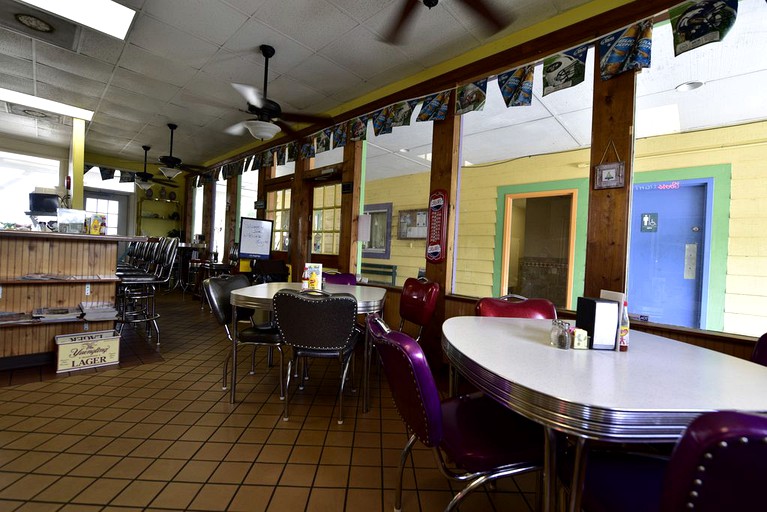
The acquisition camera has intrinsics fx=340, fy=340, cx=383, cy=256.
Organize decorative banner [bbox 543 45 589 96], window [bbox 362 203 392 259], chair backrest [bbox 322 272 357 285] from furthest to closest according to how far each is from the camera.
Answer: window [bbox 362 203 392 259] < chair backrest [bbox 322 272 357 285] < decorative banner [bbox 543 45 589 96]

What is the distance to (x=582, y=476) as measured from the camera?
3.03 ft

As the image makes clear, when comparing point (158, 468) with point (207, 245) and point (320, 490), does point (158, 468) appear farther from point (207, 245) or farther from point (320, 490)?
point (207, 245)

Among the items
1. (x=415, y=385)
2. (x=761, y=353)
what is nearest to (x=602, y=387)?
(x=415, y=385)

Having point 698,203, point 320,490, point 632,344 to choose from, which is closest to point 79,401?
point 320,490

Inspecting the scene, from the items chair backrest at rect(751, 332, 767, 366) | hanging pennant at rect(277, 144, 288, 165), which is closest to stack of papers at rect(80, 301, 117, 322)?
hanging pennant at rect(277, 144, 288, 165)

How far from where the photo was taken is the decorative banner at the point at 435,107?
11.7 feet

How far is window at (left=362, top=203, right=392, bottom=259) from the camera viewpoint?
281 inches

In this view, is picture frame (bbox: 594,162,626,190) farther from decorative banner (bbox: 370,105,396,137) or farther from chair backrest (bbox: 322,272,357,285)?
chair backrest (bbox: 322,272,357,285)

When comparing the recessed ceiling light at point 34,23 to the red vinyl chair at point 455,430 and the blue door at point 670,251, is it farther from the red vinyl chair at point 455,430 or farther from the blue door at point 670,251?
the blue door at point 670,251

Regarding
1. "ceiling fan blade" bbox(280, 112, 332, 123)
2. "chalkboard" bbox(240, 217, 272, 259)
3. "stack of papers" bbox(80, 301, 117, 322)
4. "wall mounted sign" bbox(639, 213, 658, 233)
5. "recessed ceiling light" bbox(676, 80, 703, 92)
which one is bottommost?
"stack of papers" bbox(80, 301, 117, 322)

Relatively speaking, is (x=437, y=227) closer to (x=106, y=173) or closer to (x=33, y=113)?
(x=33, y=113)

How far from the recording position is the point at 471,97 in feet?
11.0

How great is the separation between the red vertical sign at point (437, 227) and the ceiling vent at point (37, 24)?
13.0 ft

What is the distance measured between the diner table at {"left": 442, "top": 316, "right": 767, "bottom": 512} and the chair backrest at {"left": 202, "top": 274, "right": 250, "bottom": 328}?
2033mm
